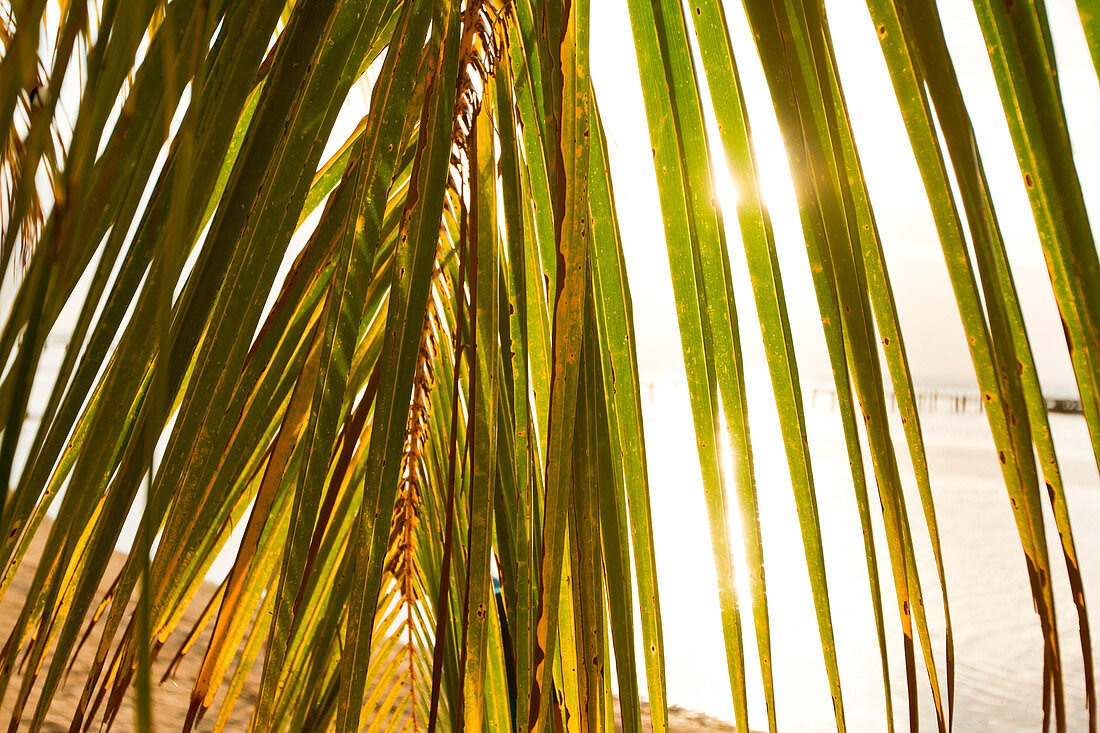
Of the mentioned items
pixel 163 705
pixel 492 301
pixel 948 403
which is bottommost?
pixel 163 705

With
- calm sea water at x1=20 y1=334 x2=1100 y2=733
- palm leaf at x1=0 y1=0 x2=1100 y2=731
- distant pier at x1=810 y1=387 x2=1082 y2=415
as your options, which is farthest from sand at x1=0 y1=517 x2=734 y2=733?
Result: distant pier at x1=810 y1=387 x2=1082 y2=415

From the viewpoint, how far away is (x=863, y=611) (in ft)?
18.8

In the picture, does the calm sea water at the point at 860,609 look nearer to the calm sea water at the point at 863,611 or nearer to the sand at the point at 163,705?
the calm sea water at the point at 863,611

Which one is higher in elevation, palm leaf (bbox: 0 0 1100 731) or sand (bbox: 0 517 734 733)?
palm leaf (bbox: 0 0 1100 731)

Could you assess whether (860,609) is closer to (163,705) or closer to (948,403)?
(163,705)

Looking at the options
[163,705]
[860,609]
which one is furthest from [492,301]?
[860,609]

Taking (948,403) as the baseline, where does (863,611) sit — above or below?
below

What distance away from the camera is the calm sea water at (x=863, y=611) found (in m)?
4.52

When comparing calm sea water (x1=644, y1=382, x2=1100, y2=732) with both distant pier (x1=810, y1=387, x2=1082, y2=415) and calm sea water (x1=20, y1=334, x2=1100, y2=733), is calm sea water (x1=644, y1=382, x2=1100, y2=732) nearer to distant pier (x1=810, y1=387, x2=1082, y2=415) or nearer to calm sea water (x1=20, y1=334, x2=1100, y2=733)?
calm sea water (x1=20, y1=334, x2=1100, y2=733)

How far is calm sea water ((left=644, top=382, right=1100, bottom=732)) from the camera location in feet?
14.8

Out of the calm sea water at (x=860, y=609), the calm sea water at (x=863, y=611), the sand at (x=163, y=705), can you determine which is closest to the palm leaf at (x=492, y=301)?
the calm sea water at (x=860, y=609)

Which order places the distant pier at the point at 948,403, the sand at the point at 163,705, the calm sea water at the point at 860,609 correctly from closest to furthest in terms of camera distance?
the sand at the point at 163,705, the calm sea water at the point at 860,609, the distant pier at the point at 948,403

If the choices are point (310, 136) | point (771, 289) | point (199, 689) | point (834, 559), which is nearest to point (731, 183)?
point (771, 289)

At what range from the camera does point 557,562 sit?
206mm
